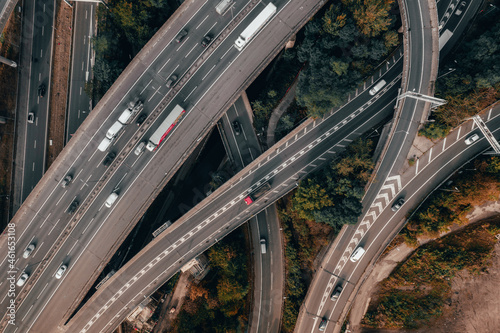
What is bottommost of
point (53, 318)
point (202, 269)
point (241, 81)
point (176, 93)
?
point (53, 318)

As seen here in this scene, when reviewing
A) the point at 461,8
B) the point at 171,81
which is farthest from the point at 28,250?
the point at 461,8

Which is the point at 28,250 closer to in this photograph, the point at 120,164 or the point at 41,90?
the point at 120,164

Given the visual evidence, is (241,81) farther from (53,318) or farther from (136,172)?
(53,318)

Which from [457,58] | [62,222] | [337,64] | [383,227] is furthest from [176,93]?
[457,58]

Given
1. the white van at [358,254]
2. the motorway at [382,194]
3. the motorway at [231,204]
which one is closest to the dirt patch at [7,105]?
the motorway at [231,204]

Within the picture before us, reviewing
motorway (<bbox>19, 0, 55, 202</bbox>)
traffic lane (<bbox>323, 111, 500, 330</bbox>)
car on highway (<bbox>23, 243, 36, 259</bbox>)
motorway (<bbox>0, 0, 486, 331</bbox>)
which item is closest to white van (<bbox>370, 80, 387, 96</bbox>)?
motorway (<bbox>0, 0, 486, 331</bbox>)

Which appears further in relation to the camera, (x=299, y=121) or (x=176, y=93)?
(x=299, y=121)
